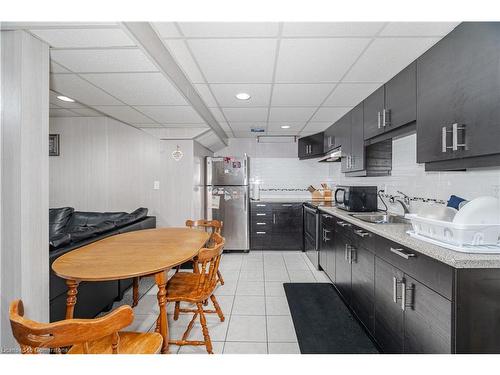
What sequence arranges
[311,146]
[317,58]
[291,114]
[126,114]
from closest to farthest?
[317,58] < [126,114] < [291,114] < [311,146]

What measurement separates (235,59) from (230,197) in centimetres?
299

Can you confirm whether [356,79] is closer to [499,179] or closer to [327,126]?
[499,179]

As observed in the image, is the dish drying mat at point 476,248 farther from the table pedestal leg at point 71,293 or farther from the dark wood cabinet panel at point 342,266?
the table pedestal leg at point 71,293

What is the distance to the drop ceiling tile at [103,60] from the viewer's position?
5.53 feet

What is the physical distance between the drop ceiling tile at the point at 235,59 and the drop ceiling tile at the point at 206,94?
19cm

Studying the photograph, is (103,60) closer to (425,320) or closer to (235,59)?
(235,59)

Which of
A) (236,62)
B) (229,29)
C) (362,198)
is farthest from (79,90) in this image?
(362,198)

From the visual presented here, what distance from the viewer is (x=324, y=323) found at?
2357 mm

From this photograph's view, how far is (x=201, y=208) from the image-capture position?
179 inches

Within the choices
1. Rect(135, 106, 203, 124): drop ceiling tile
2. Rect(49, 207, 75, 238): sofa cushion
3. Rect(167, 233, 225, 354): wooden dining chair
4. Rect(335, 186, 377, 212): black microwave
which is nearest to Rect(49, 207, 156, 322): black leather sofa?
Rect(49, 207, 75, 238): sofa cushion

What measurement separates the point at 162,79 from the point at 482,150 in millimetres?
2240

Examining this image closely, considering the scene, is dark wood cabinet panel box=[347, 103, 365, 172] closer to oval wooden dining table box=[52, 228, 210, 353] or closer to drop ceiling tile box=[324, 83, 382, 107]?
drop ceiling tile box=[324, 83, 382, 107]

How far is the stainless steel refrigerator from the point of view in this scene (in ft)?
15.5
